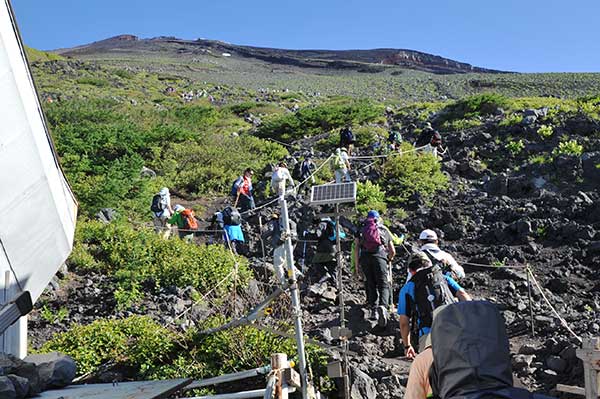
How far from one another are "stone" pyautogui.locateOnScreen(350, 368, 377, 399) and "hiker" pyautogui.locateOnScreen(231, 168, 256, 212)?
860cm

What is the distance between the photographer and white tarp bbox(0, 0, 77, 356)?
6051 mm

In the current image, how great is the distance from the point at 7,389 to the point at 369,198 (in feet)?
37.0

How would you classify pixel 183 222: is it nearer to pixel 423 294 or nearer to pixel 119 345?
pixel 119 345

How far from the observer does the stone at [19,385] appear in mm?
5512

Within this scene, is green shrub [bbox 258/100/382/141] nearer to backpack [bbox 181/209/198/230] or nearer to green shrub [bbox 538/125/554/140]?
green shrub [bbox 538/125/554/140]

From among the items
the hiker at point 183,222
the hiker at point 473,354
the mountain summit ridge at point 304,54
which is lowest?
the hiker at point 183,222

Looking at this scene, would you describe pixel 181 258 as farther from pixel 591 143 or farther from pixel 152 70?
pixel 152 70

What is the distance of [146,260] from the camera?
11.7 m

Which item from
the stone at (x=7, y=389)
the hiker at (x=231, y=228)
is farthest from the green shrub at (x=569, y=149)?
the stone at (x=7, y=389)

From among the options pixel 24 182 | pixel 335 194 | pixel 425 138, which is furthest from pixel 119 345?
pixel 425 138

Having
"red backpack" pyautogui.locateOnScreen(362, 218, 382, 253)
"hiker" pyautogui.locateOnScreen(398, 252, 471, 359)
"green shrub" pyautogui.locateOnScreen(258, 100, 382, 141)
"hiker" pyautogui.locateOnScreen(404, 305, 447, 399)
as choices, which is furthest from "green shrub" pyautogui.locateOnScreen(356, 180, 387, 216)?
"green shrub" pyautogui.locateOnScreen(258, 100, 382, 141)

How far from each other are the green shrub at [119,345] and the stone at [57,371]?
55 centimetres

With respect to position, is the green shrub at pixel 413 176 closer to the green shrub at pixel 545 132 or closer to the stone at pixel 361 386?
the green shrub at pixel 545 132

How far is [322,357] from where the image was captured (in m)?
6.72
